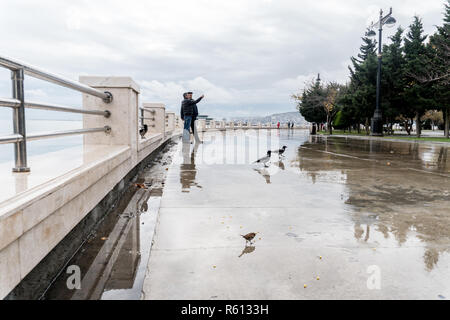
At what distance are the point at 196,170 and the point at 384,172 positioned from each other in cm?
394

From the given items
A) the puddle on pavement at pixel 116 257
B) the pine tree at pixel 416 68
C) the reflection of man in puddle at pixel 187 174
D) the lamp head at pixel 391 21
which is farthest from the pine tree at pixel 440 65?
the puddle on pavement at pixel 116 257

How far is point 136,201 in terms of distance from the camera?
17.5ft

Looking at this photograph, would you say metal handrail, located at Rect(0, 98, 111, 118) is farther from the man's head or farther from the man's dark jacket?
the man's head

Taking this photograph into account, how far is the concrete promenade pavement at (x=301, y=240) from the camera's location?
2502 mm

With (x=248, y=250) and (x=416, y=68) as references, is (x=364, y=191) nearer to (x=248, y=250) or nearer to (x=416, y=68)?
(x=248, y=250)

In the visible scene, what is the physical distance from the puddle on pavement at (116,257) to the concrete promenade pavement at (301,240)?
180mm

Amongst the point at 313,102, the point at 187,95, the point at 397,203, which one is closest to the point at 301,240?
the point at 397,203

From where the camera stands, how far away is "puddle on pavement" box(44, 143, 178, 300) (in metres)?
2.61

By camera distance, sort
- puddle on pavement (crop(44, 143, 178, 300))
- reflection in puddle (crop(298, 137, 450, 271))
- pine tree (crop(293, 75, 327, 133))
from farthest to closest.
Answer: pine tree (crop(293, 75, 327, 133)) → reflection in puddle (crop(298, 137, 450, 271)) → puddle on pavement (crop(44, 143, 178, 300))

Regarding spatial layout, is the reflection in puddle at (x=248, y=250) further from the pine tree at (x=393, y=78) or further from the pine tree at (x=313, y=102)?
the pine tree at (x=313, y=102)

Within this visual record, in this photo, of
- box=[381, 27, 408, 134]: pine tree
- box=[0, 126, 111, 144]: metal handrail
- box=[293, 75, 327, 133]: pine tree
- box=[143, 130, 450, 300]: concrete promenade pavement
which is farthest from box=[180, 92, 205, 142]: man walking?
box=[293, 75, 327, 133]: pine tree

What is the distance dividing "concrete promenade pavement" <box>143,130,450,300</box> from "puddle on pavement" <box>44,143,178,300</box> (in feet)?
0.59

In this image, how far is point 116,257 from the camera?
323cm
